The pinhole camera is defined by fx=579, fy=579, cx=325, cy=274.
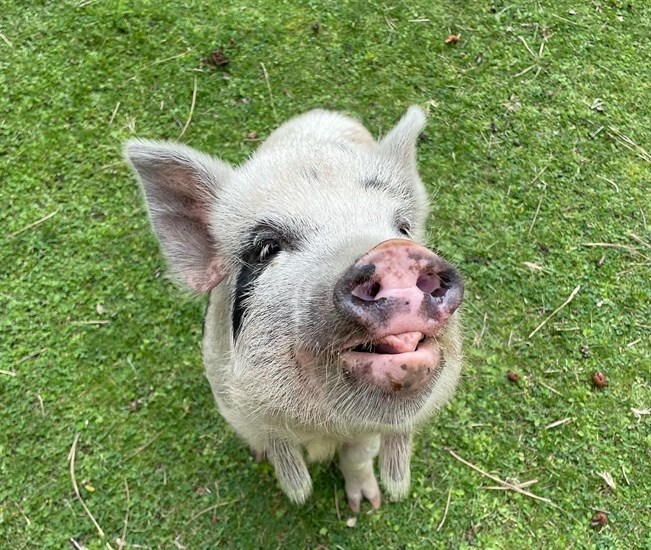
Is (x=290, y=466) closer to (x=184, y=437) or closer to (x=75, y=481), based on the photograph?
(x=184, y=437)

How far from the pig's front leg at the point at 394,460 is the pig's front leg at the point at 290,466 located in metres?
0.35

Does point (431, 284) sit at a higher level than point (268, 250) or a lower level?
higher

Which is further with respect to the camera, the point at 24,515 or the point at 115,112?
the point at 115,112

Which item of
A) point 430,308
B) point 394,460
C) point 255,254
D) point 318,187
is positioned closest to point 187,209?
point 255,254

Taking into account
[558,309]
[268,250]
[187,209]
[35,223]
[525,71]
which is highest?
[268,250]

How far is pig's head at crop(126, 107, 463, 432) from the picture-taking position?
4.44 feet

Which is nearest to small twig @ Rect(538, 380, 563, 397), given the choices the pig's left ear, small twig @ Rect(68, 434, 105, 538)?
the pig's left ear

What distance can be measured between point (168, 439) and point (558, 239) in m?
2.69

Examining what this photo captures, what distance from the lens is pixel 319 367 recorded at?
1.65 metres

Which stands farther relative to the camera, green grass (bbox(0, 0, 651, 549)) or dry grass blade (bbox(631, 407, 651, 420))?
dry grass blade (bbox(631, 407, 651, 420))

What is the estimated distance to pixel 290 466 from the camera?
2.48m

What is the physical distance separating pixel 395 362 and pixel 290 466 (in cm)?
129

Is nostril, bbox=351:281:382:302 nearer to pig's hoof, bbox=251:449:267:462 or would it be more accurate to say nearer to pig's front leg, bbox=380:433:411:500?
pig's front leg, bbox=380:433:411:500

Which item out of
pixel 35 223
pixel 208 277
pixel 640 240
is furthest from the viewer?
pixel 640 240
